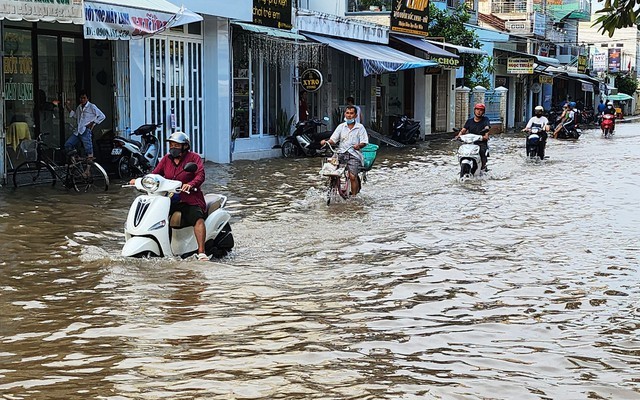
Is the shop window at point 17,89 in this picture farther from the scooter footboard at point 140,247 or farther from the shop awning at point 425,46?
the shop awning at point 425,46

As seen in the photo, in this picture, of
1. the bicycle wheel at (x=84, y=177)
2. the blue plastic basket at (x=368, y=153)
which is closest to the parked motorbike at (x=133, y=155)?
the bicycle wheel at (x=84, y=177)

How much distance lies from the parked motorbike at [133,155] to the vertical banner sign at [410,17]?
50.4ft

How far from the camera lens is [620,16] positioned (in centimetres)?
481

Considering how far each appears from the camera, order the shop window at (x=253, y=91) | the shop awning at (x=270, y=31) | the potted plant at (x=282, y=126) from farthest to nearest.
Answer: the potted plant at (x=282, y=126) < the shop window at (x=253, y=91) < the shop awning at (x=270, y=31)

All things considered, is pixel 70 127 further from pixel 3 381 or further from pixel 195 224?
pixel 3 381

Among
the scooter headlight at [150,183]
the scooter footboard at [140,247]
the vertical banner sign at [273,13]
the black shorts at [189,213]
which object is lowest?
the scooter footboard at [140,247]

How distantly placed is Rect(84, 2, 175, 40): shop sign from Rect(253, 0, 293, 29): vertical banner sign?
6439 mm

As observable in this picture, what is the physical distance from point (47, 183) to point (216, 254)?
23.0 feet

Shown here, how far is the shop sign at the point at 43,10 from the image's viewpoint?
40.0 feet

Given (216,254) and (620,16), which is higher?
(620,16)

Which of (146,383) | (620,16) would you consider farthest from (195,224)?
(620,16)

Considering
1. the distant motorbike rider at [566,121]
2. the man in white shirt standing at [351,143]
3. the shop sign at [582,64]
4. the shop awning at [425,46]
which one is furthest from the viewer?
the shop sign at [582,64]

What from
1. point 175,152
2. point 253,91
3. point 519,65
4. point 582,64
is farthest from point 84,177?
point 582,64

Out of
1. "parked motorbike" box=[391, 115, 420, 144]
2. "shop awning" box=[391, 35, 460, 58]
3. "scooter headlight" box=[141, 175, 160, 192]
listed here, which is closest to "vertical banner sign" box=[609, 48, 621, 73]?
"shop awning" box=[391, 35, 460, 58]
